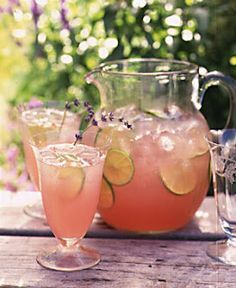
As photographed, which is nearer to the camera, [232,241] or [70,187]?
[70,187]

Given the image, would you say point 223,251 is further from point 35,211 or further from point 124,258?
point 35,211

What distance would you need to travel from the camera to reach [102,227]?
1.59 m

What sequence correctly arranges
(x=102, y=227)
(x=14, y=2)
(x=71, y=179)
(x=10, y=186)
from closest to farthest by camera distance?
(x=71, y=179)
(x=102, y=227)
(x=14, y=2)
(x=10, y=186)

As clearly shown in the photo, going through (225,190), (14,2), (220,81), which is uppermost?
(14,2)

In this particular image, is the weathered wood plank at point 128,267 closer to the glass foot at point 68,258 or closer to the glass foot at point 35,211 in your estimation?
the glass foot at point 68,258

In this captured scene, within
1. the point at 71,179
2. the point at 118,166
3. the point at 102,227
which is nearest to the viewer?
the point at 71,179

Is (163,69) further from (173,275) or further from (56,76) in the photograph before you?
(56,76)

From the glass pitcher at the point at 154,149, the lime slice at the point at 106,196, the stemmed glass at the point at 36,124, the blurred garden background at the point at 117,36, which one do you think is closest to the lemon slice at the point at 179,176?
the glass pitcher at the point at 154,149

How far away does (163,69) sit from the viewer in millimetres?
1670

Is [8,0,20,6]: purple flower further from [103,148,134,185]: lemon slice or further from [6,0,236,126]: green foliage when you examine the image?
[103,148,134,185]: lemon slice

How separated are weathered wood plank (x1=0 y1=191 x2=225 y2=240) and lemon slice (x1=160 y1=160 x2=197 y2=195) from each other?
0.32ft

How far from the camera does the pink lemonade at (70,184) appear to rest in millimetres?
1362

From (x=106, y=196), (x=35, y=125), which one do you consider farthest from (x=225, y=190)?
(x=35, y=125)

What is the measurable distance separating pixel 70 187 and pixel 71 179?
15mm
